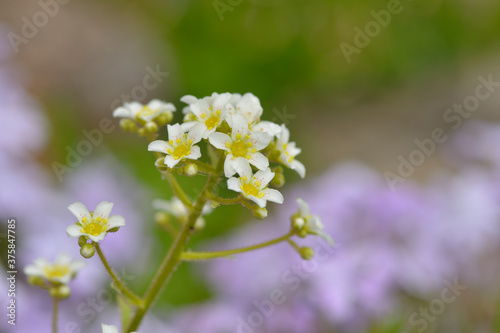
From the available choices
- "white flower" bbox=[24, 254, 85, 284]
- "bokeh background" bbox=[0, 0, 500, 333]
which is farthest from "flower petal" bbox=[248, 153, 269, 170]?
"bokeh background" bbox=[0, 0, 500, 333]

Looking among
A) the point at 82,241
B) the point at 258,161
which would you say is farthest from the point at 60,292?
the point at 258,161

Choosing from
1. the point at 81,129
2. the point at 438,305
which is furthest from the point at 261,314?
the point at 81,129

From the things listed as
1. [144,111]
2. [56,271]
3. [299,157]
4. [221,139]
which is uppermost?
[221,139]

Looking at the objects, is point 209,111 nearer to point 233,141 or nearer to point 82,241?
point 233,141

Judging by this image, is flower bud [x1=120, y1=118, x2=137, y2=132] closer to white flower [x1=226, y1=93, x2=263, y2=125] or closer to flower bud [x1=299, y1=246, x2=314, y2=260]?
white flower [x1=226, y1=93, x2=263, y2=125]

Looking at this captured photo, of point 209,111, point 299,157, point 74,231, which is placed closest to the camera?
point 74,231

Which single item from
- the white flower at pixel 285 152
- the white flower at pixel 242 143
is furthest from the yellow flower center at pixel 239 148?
the white flower at pixel 285 152

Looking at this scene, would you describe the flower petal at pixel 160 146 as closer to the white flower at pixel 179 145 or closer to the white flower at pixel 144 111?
the white flower at pixel 179 145
